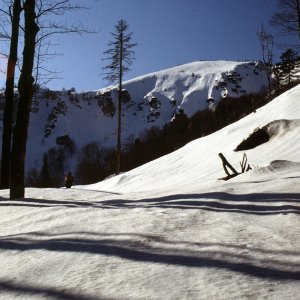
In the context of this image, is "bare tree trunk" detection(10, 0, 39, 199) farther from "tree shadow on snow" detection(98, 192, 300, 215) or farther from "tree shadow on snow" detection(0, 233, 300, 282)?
"tree shadow on snow" detection(0, 233, 300, 282)

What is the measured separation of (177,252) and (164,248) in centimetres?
14

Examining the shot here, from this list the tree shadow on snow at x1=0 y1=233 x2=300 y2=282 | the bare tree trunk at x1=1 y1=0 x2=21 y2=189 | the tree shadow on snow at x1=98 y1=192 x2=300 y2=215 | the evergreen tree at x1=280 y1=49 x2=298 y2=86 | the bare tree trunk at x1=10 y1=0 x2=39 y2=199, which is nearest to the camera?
the tree shadow on snow at x1=0 y1=233 x2=300 y2=282

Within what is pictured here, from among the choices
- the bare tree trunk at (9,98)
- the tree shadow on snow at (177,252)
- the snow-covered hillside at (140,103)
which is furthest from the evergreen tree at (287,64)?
the snow-covered hillside at (140,103)

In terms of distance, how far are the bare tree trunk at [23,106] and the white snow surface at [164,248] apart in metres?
1.27

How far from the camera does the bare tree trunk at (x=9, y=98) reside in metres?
10.2

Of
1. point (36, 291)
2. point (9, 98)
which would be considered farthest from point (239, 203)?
point (9, 98)

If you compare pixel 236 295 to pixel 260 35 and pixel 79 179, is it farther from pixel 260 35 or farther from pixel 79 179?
pixel 79 179

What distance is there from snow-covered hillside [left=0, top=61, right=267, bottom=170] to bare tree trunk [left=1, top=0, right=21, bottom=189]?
133125mm

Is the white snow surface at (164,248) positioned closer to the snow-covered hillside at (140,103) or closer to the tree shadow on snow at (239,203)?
the tree shadow on snow at (239,203)

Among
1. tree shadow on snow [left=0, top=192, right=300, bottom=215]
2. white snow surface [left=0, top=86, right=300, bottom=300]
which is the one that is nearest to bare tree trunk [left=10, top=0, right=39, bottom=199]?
white snow surface [left=0, top=86, right=300, bottom=300]

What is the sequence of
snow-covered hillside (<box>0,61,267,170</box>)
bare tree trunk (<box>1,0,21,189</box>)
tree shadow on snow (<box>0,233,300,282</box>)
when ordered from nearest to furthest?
tree shadow on snow (<box>0,233,300,282</box>) → bare tree trunk (<box>1,0,21,189</box>) → snow-covered hillside (<box>0,61,267,170</box>)

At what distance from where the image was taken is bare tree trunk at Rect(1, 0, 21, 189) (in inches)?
402

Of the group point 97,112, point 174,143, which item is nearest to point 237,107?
point 174,143

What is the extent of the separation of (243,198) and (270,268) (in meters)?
2.54
